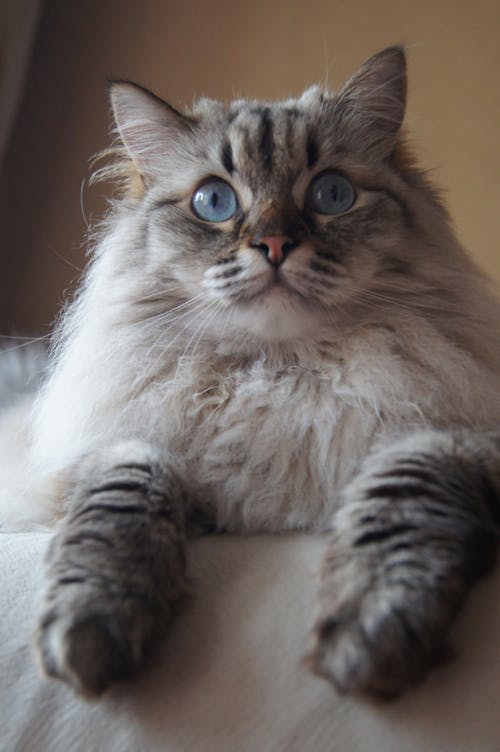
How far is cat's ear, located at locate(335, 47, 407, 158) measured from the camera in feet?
4.12

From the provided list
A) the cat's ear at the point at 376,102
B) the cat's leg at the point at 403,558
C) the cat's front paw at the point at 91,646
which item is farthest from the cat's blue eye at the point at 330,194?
the cat's front paw at the point at 91,646

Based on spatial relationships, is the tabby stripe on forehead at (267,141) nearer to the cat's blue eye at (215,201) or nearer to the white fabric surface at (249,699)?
the cat's blue eye at (215,201)

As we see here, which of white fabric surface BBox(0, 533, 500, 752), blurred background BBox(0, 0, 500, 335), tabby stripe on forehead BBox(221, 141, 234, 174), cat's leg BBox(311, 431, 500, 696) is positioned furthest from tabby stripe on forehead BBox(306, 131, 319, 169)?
blurred background BBox(0, 0, 500, 335)

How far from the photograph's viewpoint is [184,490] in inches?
40.0

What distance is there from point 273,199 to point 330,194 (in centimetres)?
13

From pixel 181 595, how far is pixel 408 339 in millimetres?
605

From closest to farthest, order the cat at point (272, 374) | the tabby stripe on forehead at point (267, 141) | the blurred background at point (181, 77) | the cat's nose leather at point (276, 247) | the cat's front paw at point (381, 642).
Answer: the cat's front paw at point (381, 642) < the cat at point (272, 374) < the cat's nose leather at point (276, 247) < the tabby stripe on forehead at point (267, 141) < the blurred background at point (181, 77)

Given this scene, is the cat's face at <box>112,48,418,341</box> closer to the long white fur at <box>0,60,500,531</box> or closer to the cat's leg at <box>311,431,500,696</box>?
the long white fur at <box>0,60,500,531</box>

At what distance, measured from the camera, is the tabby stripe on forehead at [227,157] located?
3.86 feet

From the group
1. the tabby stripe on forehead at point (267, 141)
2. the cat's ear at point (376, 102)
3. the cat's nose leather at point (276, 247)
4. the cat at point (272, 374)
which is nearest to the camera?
the cat at point (272, 374)

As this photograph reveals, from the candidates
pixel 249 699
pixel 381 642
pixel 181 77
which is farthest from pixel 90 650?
pixel 181 77

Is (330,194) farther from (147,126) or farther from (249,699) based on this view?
(249,699)

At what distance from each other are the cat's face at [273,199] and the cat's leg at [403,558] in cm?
33

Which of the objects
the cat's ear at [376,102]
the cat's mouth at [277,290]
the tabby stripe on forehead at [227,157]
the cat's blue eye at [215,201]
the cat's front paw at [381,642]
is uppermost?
the cat's ear at [376,102]
